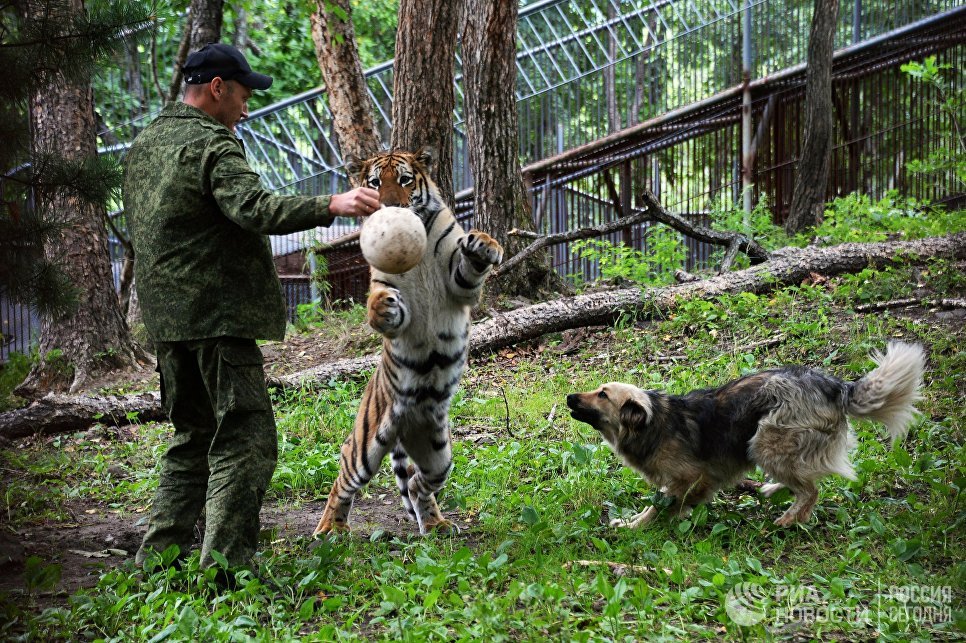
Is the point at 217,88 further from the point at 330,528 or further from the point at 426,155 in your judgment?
the point at 330,528

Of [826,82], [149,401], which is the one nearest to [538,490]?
[149,401]

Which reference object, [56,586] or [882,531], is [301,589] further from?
[882,531]

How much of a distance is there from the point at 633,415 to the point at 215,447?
252cm

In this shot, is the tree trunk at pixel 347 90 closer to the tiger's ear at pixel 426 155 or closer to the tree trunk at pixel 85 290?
the tree trunk at pixel 85 290

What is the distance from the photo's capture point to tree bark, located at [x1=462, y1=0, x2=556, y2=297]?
34.6 feet

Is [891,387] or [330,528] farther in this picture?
[330,528]

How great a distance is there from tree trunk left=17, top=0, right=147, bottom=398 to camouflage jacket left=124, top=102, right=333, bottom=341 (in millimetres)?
6228

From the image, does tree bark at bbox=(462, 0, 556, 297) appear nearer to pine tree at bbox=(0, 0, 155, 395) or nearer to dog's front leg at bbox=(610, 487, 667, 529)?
pine tree at bbox=(0, 0, 155, 395)

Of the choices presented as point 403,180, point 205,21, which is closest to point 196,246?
point 403,180

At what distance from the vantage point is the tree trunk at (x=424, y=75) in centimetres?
1002

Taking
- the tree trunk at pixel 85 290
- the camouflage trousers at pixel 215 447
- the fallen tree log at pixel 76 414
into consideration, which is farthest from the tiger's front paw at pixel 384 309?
the tree trunk at pixel 85 290

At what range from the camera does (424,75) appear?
33.1 ft

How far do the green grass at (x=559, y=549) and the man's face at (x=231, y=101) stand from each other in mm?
2523

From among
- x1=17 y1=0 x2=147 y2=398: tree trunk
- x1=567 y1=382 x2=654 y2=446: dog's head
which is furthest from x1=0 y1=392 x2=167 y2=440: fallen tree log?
x1=567 y1=382 x2=654 y2=446: dog's head
